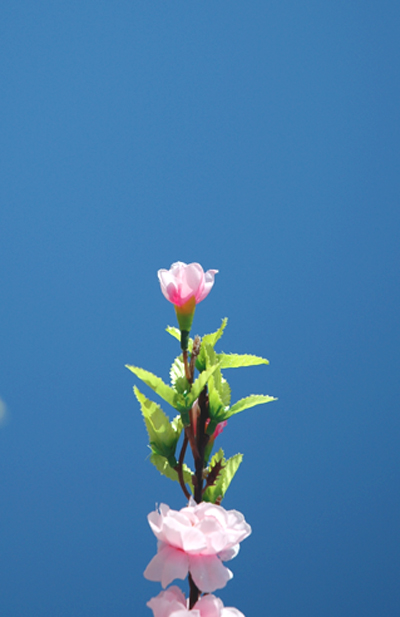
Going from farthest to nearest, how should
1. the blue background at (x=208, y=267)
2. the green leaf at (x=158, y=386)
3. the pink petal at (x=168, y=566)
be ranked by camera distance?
1. the blue background at (x=208, y=267)
2. the green leaf at (x=158, y=386)
3. the pink petal at (x=168, y=566)

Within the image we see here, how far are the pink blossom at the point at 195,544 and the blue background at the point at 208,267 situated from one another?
132 centimetres

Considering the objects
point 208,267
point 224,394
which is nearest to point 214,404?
point 224,394

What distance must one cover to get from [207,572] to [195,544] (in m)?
0.04

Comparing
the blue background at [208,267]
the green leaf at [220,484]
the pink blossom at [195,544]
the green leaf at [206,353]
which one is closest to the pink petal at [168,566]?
the pink blossom at [195,544]

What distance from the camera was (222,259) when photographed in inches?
85.3

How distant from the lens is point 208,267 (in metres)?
2.15

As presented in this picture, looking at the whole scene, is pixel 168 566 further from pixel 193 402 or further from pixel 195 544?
pixel 193 402

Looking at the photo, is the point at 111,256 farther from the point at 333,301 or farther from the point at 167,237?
the point at 333,301

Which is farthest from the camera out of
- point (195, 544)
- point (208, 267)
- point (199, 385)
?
point (208, 267)

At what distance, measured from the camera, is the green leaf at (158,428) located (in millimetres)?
808

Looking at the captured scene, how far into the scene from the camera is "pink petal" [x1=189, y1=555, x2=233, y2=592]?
2.28ft

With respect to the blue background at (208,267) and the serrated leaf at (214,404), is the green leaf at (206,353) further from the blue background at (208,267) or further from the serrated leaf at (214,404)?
the blue background at (208,267)

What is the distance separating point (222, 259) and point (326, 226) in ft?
1.33

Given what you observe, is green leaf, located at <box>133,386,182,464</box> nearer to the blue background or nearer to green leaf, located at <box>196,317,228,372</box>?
green leaf, located at <box>196,317,228,372</box>
